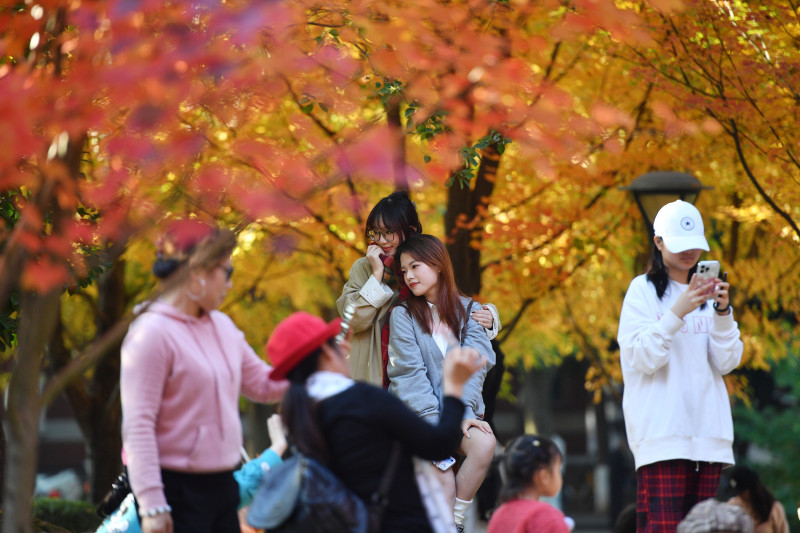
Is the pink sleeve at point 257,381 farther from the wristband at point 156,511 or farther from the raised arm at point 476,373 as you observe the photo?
the raised arm at point 476,373

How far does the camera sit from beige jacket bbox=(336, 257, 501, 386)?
5551mm

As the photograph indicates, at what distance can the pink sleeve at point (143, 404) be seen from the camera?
12.1 ft

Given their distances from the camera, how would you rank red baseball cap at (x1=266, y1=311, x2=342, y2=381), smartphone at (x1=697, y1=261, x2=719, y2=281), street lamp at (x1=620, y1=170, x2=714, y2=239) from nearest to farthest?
1. red baseball cap at (x1=266, y1=311, x2=342, y2=381)
2. smartphone at (x1=697, y1=261, x2=719, y2=281)
3. street lamp at (x1=620, y1=170, x2=714, y2=239)

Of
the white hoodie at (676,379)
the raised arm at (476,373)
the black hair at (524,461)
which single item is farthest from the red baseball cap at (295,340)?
the white hoodie at (676,379)

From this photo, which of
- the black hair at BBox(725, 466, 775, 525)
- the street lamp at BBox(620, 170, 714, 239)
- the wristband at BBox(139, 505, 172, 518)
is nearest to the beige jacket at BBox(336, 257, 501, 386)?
the wristband at BBox(139, 505, 172, 518)

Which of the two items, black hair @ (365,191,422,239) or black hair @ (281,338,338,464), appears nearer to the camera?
black hair @ (281,338,338,464)

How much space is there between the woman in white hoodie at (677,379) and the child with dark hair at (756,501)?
212 centimetres

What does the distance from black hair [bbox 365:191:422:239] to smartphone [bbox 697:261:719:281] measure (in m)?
1.68

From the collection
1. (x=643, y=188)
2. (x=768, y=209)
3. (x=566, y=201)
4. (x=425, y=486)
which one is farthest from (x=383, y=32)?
(x=566, y=201)

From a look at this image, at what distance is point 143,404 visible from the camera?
375 centimetres

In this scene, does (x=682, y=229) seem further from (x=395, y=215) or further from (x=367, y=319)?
(x=367, y=319)

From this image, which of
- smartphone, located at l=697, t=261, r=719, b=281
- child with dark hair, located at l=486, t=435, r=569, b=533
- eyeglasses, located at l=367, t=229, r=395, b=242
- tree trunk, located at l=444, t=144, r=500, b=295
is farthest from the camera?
tree trunk, located at l=444, t=144, r=500, b=295

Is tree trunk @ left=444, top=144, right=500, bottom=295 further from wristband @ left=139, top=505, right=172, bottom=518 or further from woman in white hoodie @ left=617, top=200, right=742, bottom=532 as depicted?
wristband @ left=139, top=505, right=172, bottom=518

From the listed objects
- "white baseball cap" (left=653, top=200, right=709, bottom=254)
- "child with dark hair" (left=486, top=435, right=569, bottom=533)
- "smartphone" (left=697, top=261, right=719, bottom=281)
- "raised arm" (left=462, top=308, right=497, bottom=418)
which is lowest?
"raised arm" (left=462, top=308, right=497, bottom=418)
